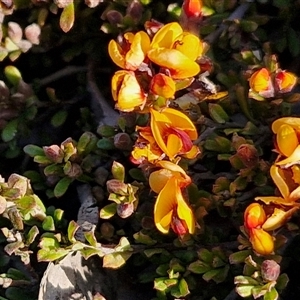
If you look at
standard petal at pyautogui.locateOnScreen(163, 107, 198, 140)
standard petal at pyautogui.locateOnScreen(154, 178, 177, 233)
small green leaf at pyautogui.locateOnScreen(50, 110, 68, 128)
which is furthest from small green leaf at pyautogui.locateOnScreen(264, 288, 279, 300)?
small green leaf at pyautogui.locateOnScreen(50, 110, 68, 128)

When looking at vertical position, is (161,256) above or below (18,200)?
below

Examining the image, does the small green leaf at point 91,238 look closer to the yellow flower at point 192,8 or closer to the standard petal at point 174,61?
the standard petal at point 174,61

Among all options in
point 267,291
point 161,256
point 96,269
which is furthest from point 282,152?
point 96,269

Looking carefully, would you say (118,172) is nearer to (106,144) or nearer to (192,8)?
(106,144)

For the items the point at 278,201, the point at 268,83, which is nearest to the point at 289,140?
the point at 278,201

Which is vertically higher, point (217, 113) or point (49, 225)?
point (217, 113)

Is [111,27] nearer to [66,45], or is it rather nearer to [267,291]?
[66,45]

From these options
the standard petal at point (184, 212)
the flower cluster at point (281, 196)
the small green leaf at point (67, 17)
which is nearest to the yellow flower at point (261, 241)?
the flower cluster at point (281, 196)
